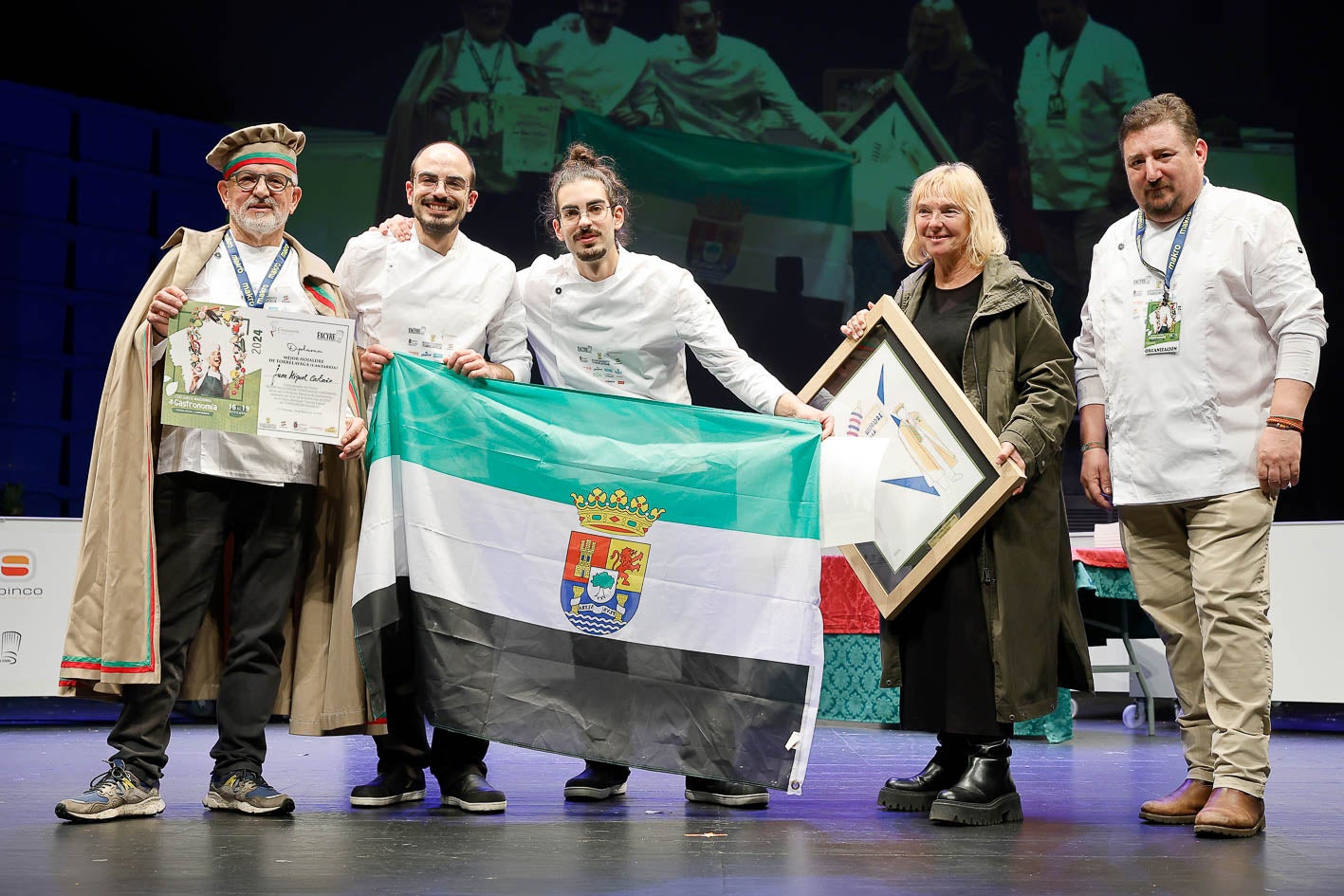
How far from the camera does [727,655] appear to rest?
119 inches

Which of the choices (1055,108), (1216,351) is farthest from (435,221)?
(1055,108)

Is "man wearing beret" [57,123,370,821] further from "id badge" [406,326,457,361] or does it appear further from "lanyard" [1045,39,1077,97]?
"lanyard" [1045,39,1077,97]

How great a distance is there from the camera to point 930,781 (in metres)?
3.10

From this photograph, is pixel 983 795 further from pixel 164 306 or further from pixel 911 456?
pixel 164 306

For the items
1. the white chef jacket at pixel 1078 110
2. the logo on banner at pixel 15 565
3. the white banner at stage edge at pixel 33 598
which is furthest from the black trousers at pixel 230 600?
the white chef jacket at pixel 1078 110

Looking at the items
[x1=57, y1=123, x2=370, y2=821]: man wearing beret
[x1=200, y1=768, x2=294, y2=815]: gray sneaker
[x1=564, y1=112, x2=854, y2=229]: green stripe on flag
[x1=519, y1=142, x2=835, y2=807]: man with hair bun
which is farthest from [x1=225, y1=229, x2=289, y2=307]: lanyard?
[x1=564, y1=112, x2=854, y2=229]: green stripe on flag

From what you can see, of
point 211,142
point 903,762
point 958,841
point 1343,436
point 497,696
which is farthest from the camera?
point 211,142

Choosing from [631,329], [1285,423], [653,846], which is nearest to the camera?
[653,846]

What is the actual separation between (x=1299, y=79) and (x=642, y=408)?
7116 millimetres

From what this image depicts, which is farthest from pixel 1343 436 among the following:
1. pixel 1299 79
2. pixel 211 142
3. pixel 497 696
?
pixel 211 142

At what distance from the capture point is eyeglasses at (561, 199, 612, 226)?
3293 millimetres

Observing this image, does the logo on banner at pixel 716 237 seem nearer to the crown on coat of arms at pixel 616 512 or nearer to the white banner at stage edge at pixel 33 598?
the white banner at stage edge at pixel 33 598

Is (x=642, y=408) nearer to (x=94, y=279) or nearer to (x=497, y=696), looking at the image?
(x=497, y=696)

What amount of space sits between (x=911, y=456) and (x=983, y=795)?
84 cm
